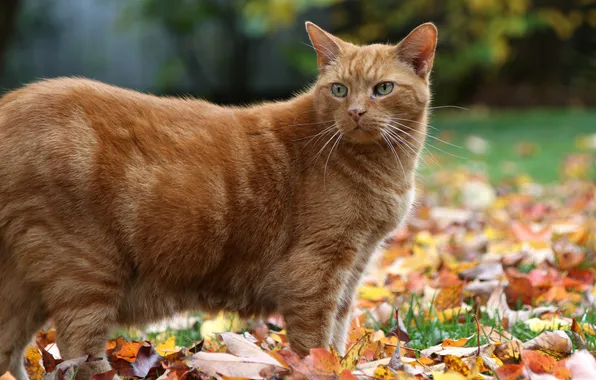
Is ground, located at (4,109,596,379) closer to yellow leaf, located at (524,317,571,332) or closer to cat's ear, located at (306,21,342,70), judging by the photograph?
yellow leaf, located at (524,317,571,332)

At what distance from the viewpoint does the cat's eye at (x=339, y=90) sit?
2.87 meters

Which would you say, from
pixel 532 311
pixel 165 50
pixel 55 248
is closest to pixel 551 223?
pixel 532 311

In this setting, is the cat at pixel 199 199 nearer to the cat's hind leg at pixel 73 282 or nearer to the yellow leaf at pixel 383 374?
the cat's hind leg at pixel 73 282

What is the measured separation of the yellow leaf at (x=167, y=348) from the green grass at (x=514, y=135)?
17.2 ft

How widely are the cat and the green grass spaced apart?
496 centimetres

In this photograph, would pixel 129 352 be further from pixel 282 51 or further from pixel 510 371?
pixel 282 51

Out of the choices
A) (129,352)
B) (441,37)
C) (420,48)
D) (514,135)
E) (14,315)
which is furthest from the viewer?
(441,37)

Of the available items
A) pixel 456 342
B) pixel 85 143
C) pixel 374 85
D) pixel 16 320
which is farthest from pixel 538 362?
pixel 16 320

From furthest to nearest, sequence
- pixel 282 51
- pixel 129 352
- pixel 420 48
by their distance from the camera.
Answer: pixel 282 51 < pixel 420 48 < pixel 129 352

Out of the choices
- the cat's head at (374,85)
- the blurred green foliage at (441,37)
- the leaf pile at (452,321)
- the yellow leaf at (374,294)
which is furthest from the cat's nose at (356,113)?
the blurred green foliage at (441,37)

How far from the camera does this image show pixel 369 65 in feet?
9.40

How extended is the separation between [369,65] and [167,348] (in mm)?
1289

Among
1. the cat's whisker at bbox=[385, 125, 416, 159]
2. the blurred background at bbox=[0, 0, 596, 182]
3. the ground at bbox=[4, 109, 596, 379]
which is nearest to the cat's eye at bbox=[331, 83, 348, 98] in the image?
the cat's whisker at bbox=[385, 125, 416, 159]

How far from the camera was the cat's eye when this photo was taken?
2.87m
